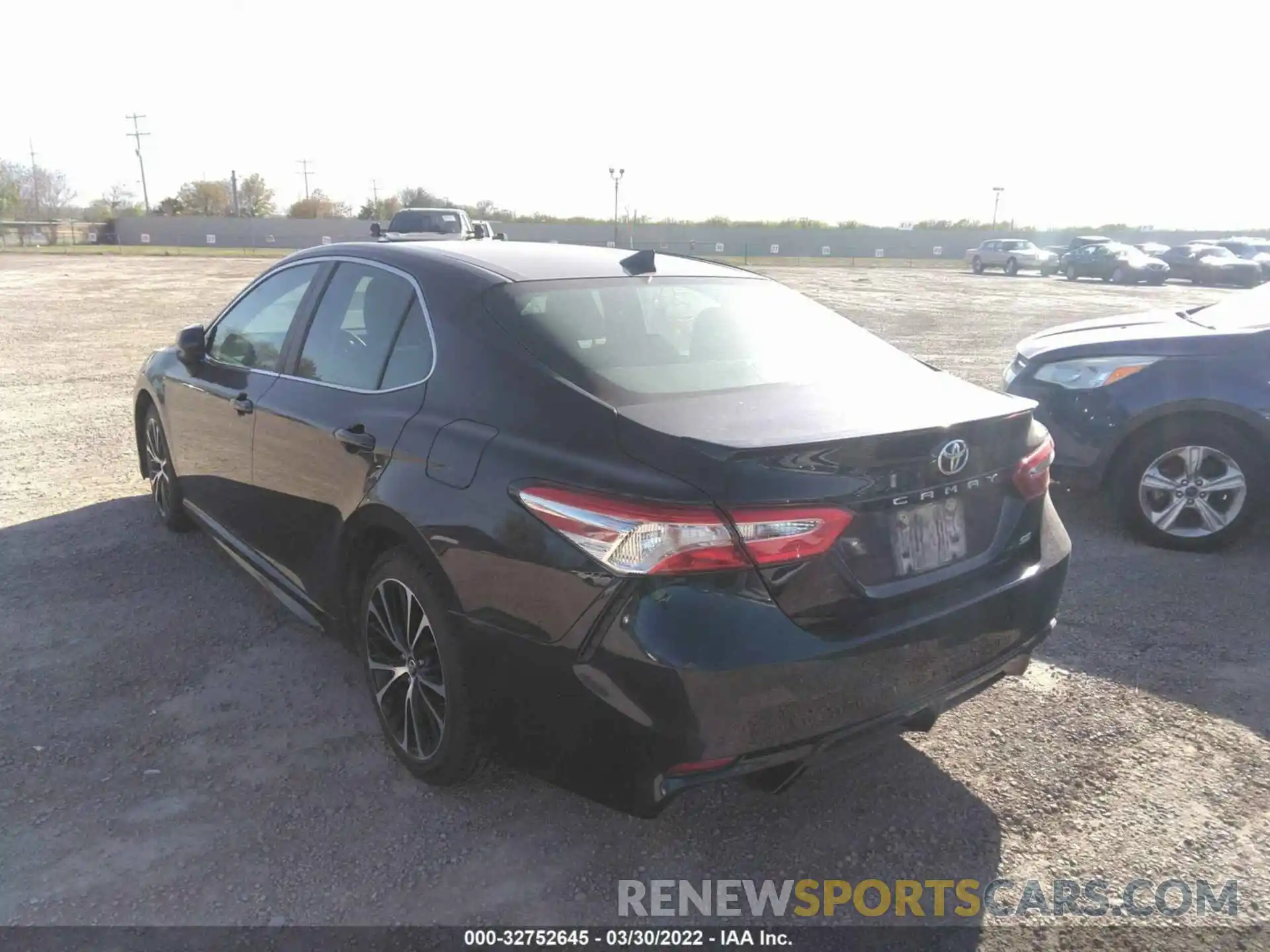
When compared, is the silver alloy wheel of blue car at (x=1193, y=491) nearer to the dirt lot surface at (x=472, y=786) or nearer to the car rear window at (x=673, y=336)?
the dirt lot surface at (x=472, y=786)

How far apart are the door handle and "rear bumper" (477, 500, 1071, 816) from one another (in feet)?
3.27

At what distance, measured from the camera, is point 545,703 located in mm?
2463

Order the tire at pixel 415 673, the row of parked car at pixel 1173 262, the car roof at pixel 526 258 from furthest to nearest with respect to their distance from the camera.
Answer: the row of parked car at pixel 1173 262 → the car roof at pixel 526 258 → the tire at pixel 415 673

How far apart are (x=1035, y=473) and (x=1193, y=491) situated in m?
2.88

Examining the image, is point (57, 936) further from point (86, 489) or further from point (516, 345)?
point (86, 489)

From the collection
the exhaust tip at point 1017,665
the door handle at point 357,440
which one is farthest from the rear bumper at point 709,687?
the door handle at point 357,440

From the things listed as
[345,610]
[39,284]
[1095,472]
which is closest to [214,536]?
[345,610]

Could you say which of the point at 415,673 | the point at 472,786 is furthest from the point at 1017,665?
the point at 415,673

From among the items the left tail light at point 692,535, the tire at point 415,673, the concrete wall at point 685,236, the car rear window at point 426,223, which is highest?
the concrete wall at point 685,236

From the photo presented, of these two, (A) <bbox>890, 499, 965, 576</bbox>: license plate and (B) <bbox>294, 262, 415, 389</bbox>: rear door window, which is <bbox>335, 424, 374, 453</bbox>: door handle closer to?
(B) <bbox>294, 262, 415, 389</bbox>: rear door window

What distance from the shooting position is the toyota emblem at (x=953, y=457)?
2.56 meters

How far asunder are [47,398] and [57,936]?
8.35 m

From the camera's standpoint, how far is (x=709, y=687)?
2.23 m

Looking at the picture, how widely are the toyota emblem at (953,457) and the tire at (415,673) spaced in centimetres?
147
